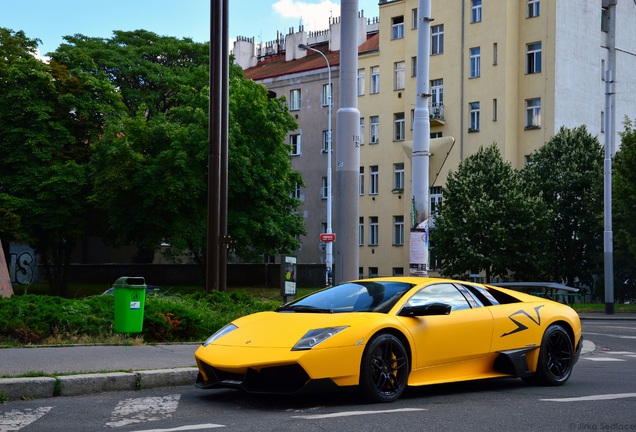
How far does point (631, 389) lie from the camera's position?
1050 cm

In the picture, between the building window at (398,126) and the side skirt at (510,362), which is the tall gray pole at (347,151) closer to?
the side skirt at (510,362)

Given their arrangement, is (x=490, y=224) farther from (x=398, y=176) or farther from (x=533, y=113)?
(x=398, y=176)

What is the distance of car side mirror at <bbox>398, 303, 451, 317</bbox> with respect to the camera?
9.60 metres

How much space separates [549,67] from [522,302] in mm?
47243

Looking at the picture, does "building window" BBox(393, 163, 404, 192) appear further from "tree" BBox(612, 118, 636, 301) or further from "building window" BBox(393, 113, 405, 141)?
"tree" BBox(612, 118, 636, 301)

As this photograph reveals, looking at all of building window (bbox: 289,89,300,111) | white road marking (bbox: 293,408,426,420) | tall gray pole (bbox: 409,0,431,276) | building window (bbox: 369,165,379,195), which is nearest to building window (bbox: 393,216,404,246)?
building window (bbox: 369,165,379,195)

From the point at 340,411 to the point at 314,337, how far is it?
0.78m

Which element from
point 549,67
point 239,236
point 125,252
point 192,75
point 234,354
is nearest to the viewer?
point 234,354

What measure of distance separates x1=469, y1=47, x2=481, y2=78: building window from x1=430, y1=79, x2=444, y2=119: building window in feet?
7.82

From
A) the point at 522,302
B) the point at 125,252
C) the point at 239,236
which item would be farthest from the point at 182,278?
the point at 522,302

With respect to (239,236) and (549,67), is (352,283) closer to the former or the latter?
(239,236)

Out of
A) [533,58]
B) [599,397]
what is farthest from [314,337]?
[533,58]

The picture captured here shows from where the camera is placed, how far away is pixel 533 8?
186 feet

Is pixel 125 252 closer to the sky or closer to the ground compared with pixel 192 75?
closer to the ground
